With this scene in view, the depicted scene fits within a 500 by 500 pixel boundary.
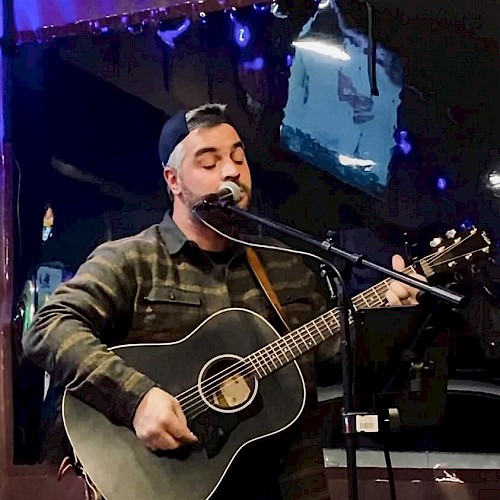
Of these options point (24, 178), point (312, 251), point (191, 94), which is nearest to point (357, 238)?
point (312, 251)

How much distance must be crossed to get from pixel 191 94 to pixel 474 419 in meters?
1.05

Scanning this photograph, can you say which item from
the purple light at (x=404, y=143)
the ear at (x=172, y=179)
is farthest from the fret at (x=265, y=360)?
the purple light at (x=404, y=143)

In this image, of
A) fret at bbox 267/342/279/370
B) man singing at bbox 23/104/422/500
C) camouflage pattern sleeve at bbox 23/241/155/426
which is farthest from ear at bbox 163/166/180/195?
fret at bbox 267/342/279/370

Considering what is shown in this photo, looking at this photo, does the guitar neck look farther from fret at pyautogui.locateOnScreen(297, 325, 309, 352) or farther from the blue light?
the blue light

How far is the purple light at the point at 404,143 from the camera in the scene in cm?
205

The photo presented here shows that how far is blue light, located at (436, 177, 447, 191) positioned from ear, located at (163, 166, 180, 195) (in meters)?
0.61

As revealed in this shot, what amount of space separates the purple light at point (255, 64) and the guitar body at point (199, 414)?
66 cm

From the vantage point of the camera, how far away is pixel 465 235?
69.4 inches

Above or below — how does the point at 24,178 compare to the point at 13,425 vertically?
above

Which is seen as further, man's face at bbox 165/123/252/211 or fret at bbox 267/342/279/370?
man's face at bbox 165/123/252/211

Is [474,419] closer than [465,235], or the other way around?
[465,235]

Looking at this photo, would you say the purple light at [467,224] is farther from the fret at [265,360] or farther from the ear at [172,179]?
the ear at [172,179]

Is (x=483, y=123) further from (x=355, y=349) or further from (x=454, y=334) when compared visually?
(x=355, y=349)

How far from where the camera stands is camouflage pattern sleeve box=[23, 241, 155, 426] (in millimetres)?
1781
